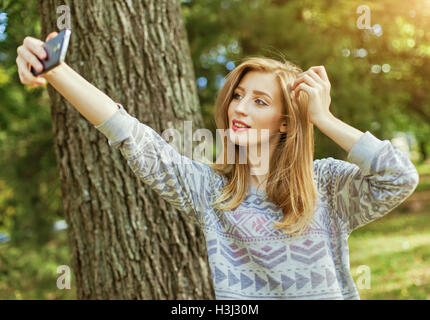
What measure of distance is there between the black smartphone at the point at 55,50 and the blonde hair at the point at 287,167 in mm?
780

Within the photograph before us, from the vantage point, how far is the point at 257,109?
184 centimetres

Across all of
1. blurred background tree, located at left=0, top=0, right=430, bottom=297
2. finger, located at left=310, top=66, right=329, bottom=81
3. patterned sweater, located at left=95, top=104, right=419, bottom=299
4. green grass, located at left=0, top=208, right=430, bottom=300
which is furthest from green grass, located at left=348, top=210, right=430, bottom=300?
finger, located at left=310, top=66, right=329, bottom=81

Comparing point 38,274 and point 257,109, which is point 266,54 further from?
point 257,109

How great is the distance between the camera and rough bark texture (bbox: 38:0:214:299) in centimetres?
265

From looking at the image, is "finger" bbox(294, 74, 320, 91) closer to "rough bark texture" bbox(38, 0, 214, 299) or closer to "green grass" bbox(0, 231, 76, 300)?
"rough bark texture" bbox(38, 0, 214, 299)

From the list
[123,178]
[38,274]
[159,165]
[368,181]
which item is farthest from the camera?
[38,274]

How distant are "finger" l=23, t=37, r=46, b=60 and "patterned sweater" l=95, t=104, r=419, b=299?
0.29 meters

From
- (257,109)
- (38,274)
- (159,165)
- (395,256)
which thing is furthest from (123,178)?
(395,256)

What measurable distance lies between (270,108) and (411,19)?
437 centimetres

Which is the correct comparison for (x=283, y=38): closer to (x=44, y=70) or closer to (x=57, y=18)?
(x=57, y=18)

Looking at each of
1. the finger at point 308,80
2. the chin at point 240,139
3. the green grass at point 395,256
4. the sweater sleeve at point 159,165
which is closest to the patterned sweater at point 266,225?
the sweater sleeve at point 159,165

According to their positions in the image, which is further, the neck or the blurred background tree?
the blurred background tree

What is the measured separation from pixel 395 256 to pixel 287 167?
258 inches

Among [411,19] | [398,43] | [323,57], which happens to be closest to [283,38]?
[323,57]
